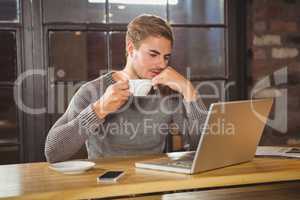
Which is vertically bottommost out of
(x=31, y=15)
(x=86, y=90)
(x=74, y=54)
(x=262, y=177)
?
(x=262, y=177)

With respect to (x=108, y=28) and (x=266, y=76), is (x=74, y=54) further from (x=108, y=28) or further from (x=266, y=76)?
(x=266, y=76)

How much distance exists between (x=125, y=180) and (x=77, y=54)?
1431 millimetres

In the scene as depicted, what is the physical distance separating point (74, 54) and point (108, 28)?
9.7 inches

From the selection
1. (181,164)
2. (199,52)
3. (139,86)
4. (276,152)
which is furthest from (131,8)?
(181,164)

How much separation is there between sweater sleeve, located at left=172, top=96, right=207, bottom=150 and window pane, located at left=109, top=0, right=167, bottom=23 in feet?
2.64

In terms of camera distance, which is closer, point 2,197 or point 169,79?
point 2,197

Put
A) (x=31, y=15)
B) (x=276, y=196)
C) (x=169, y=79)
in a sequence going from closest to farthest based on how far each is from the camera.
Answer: (x=276, y=196)
(x=169, y=79)
(x=31, y=15)

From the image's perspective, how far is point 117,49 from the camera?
256 centimetres

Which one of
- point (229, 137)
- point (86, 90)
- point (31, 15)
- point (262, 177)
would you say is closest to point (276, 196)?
point (262, 177)

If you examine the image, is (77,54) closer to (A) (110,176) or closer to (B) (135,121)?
(B) (135,121)

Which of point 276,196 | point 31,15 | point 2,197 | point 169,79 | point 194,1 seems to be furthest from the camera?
point 194,1

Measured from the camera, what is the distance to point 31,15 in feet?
7.84

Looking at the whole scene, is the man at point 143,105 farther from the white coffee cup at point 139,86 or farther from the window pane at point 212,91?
the window pane at point 212,91

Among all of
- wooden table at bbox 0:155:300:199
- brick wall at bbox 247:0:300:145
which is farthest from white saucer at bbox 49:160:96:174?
brick wall at bbox 247:0:300:145
